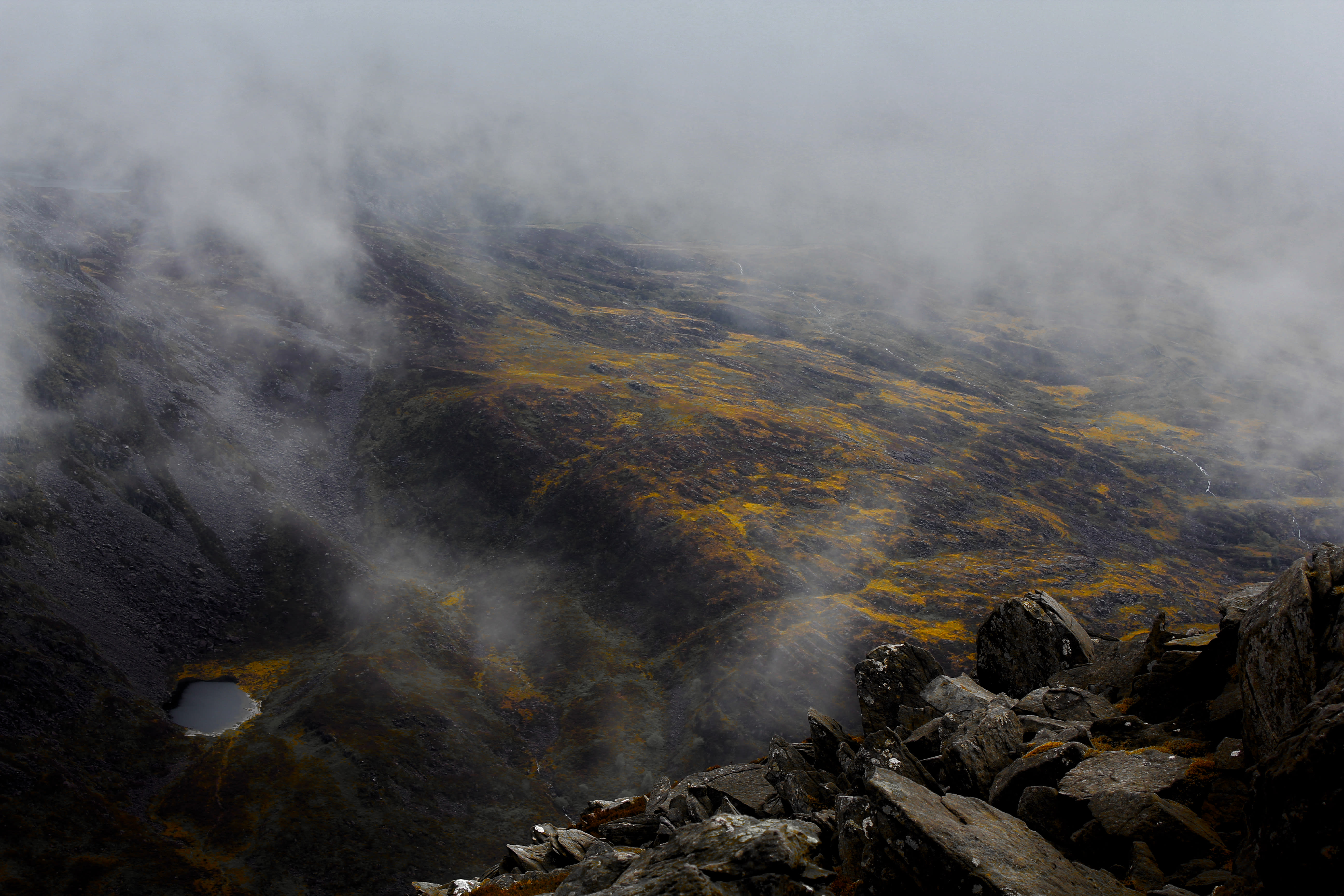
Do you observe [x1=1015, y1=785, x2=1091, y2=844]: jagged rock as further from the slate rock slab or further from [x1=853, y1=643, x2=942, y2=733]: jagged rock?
[x1=853, y1=643, x2=942, y2=733]: jagged rock

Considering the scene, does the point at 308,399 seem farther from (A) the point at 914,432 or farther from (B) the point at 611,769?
(A) the point at 914,432

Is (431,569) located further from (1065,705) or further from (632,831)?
(1065,705)

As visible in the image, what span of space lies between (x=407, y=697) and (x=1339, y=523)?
22249 cm

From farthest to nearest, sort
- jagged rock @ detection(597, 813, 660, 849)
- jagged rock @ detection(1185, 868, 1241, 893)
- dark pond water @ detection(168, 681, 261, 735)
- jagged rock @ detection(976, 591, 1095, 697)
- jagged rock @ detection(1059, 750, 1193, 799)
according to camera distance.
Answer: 1. dark pond water @ detection(168, 681, 261, 735)
2. jagged rock @ detection(976, 591, 1095, 697)
3. jagged rock @ detection(597, 813, 660, 849)
4. jagged rock @ detection(1059, 750, 1193, 799)
5. jagged rock @ detection(1185, 868, 1241, 893)

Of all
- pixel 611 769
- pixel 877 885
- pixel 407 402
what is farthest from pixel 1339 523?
pixel 407 402

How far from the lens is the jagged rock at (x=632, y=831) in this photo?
30203 mm

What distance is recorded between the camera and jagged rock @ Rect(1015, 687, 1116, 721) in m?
27.1

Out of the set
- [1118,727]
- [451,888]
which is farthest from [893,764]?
[451,888]

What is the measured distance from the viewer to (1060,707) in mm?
28266

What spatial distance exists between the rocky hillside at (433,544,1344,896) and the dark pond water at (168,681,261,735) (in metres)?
79.9

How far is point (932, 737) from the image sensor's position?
89.4 feet

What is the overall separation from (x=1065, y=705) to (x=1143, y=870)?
1318 cm

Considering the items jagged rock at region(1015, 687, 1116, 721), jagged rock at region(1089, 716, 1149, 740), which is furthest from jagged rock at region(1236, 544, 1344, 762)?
jagged rock at region(1015, 687, 1116, 721)

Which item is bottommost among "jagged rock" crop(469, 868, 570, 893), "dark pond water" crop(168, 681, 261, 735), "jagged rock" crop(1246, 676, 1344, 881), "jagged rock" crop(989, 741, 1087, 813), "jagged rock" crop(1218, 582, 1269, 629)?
"dark pond water" crop(168, 681, 261, 735)
